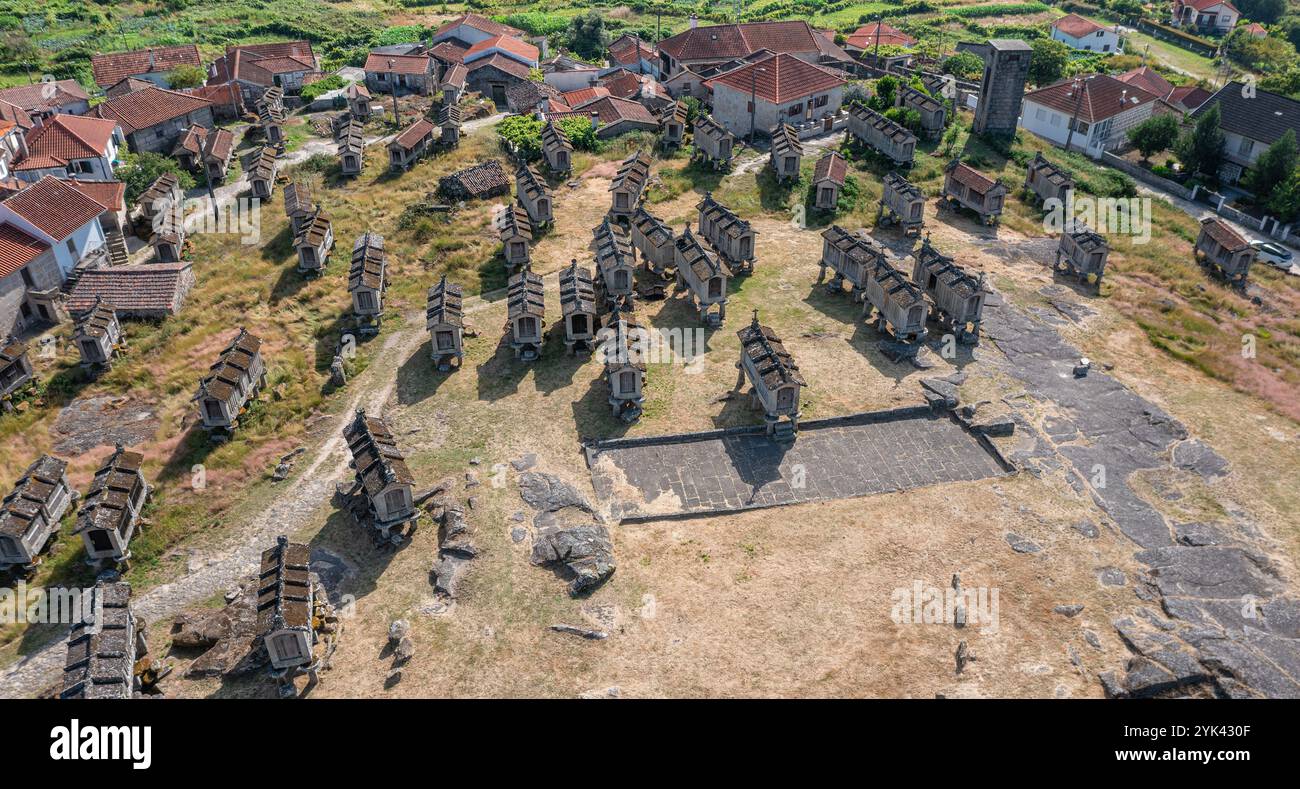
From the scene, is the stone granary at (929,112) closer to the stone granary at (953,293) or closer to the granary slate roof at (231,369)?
the stone granary at (953,293)

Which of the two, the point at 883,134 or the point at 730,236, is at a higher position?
the point at 883,134

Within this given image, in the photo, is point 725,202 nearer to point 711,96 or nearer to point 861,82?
point 711,96

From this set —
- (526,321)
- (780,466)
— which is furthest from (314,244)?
(780,466)

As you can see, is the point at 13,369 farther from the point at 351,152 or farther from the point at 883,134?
the point at 883,134

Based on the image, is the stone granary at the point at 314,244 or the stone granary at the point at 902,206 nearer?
the stone granary at the point at 314,244

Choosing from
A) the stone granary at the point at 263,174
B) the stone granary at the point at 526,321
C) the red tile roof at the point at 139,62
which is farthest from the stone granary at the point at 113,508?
the red tile roof at the point at 139,62
